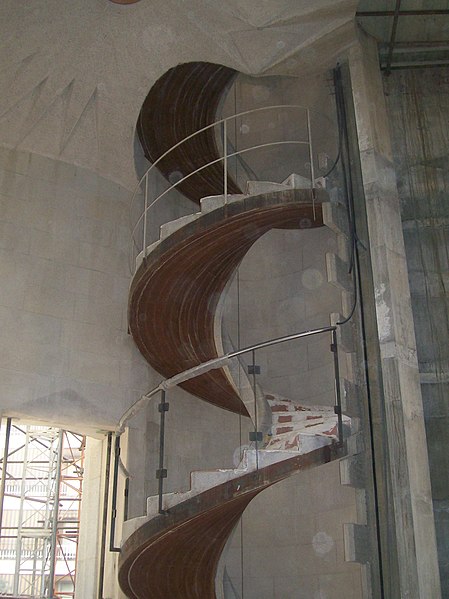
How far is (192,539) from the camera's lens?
5711mm

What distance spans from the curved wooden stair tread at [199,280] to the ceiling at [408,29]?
1.87 m

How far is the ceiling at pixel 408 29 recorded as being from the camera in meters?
6.76

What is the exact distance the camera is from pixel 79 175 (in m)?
7.78

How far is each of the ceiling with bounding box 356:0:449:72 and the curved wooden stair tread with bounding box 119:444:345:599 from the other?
155 inches

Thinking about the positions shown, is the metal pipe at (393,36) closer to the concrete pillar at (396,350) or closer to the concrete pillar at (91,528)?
the concrete pillar at (396,350)

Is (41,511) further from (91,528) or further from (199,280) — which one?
(199,280)

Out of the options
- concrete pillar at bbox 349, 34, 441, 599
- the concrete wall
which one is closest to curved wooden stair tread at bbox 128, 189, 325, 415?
concrete pillar at bbox 349, 34, 441, 599

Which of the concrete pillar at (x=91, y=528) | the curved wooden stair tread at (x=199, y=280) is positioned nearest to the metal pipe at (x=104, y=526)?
the concrete pillar at (x=91, y=528)

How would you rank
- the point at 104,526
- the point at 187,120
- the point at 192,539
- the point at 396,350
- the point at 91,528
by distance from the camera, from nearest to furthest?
the point at 396,350
the point at 192,539
the point at 104,526
the point at 91,528
the point at 187,120

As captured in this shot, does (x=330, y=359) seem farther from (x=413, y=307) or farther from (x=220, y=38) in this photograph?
(x=220, y=38)

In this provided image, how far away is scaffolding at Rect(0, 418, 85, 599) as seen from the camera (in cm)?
1084

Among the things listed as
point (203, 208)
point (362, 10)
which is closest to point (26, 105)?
point (203, 208)

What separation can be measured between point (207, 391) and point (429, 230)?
105 inches

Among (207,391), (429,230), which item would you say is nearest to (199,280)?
(207,391)
